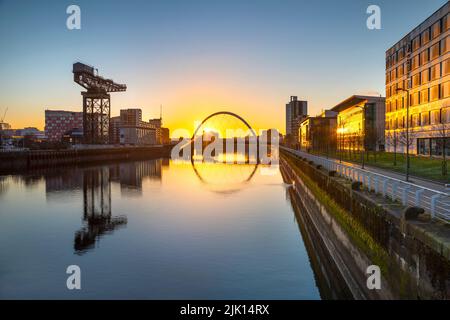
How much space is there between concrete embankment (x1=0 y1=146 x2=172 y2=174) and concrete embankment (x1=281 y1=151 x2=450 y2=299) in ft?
252

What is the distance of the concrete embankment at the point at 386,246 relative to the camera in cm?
1112

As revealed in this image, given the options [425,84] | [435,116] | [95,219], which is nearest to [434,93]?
[435,116]

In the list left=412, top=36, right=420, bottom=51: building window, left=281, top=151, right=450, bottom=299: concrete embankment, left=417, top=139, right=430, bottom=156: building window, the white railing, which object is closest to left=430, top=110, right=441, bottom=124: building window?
left=417, top=139, right=430, bottom=156: building window

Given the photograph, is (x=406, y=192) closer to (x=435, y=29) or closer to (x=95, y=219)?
(x=95, y=219)

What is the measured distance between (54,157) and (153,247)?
87.2m

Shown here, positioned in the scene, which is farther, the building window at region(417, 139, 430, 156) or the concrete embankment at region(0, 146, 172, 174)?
the concrete embankment at region(0, 146, 172, 174)

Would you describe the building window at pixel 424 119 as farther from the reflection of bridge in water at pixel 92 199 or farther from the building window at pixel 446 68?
the reflection of bridge in water at pixel 92 199

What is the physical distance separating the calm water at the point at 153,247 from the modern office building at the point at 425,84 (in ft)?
82.9

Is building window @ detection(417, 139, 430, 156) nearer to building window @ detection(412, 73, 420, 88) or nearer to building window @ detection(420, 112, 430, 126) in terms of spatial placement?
building window @ detection(420, 112, 430, 126)

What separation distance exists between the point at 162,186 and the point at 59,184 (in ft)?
53.7

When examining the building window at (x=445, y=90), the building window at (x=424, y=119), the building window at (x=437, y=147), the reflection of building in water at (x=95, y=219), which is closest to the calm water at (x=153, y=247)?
the reflection of building in water at (x=95, y=219)

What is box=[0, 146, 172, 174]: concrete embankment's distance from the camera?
85.9 m

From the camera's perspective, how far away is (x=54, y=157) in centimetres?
10462
